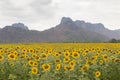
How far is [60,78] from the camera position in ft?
26.9

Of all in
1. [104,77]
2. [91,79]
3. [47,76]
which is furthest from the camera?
[104,77]

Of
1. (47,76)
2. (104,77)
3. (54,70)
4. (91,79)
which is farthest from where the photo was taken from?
(104,77)

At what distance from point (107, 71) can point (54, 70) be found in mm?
2353

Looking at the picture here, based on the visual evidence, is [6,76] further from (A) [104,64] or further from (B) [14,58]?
(A) [104,64]

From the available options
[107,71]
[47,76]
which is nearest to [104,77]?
[107,71]

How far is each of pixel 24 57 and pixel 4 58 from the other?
2.85ft

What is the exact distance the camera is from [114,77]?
35.2 feet

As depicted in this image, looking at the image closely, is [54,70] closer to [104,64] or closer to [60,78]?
[60,78]

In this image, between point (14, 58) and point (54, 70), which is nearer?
point (54, 70)

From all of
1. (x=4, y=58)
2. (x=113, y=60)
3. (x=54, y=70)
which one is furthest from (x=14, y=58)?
(x=113, y=60)

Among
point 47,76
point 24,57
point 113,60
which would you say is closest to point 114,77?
point 113,60

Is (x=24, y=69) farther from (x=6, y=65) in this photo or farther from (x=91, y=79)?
(x=91, y=79)

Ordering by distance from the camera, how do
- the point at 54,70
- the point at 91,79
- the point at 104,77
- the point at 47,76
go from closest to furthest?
the point at 47,76 → the point at 54,70 → the point at 91,79 → the point at 104,77

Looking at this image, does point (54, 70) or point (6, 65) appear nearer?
point (54, 70)
